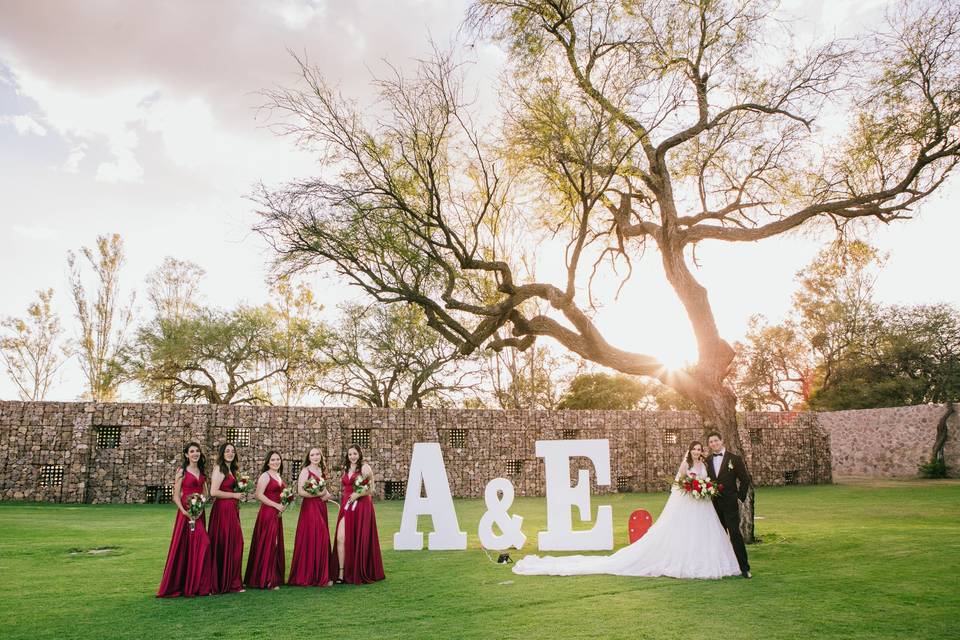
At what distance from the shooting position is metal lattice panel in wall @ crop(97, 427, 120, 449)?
71.0 feet

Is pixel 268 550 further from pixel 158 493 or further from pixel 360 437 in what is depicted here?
pixel 158 493

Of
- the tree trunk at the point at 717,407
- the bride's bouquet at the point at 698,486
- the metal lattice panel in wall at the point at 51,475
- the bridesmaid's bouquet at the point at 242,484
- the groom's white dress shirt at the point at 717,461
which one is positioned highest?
the tree trunk at the point at 717,407

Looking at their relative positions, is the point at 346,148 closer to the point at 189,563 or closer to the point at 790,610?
the point at 189,563

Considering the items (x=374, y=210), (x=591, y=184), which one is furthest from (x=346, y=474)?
(x=591, y=184)

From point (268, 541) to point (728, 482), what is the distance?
6321 mm

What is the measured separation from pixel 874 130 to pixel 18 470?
83.2 ft

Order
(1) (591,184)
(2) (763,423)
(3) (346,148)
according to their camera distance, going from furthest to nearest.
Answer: (2) (763,423) → (3) (346,148) → (1) (591,184)

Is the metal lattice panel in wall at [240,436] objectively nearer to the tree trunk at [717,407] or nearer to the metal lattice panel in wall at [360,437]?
the metal lattice panel in wall at [360,437]

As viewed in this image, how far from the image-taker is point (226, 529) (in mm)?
8227

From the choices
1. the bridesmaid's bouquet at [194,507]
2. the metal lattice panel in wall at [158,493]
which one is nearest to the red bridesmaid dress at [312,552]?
the bridesmaid's bouquet at [194,507]

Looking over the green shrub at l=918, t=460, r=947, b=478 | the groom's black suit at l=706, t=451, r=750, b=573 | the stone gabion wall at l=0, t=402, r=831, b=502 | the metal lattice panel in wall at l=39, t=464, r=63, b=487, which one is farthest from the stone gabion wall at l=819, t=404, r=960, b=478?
the metal lattice panel in wall at l=39, t=464, r=63, b=487

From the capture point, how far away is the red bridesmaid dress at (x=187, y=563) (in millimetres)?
7719

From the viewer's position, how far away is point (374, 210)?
1266 cm

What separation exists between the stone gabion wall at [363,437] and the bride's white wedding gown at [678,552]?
51.0ft
